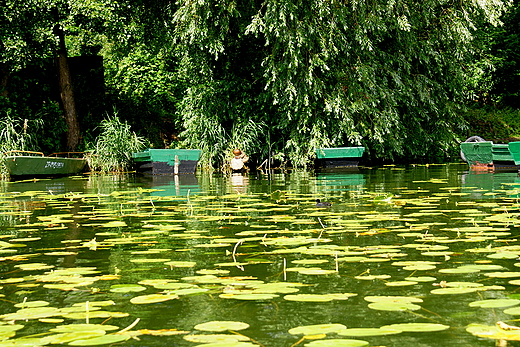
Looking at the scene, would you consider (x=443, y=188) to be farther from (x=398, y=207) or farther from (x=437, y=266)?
(x=437, y=266)

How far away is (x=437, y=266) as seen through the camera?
3883mm

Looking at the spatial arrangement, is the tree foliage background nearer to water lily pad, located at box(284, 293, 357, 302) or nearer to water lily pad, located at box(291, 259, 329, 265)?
water lily pad, located at box(291, 259, 329, 265)

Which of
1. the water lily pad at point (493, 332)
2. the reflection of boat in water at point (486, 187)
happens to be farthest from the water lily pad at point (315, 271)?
the reflection of boat in water at point (486, 187)

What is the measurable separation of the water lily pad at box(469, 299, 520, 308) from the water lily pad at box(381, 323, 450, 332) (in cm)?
34

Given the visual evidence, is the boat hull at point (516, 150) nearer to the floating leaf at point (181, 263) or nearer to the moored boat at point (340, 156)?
the moored boat at point (340, 156)

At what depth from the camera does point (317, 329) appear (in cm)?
261

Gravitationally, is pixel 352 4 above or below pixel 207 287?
above

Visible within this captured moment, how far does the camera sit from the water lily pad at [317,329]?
2.58 m

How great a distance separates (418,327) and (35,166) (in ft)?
46.1

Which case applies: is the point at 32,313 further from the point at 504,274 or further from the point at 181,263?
the point at 504,274

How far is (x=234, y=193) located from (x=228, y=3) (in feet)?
23.8

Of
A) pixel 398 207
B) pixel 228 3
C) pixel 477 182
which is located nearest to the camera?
pixel 398 207

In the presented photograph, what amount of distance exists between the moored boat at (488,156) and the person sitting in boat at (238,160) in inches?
188

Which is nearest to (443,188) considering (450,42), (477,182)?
(477,182)
